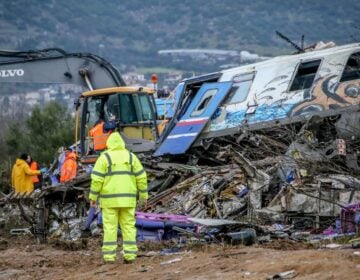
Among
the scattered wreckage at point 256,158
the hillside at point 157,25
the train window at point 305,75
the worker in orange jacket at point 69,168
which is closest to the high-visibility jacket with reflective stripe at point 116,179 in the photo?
the scattered wreckage at point 256,158

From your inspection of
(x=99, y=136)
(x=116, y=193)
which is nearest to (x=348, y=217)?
(x=116, y=193)

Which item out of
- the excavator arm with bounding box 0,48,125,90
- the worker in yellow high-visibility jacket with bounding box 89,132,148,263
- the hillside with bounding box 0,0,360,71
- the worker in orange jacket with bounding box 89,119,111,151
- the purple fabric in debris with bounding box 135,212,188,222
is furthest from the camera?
the hillside with bounding box 0,0,360,71

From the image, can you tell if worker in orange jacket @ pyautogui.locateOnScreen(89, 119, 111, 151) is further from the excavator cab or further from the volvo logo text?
the volvo logo text

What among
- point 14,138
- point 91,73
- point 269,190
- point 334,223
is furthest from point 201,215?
point 14,138

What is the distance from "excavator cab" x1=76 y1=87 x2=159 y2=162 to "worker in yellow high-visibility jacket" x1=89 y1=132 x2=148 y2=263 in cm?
951

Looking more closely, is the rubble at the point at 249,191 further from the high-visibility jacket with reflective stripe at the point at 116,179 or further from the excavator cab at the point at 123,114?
the excavator cab at the point at 123,114

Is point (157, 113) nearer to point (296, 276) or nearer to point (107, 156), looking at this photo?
point (107, 156)

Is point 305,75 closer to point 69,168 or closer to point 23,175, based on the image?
point 69,168

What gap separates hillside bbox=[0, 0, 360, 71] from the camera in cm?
13100

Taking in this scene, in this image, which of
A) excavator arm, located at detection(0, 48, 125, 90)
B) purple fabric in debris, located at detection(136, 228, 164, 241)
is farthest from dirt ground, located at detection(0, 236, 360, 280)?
excavator arm, located at detection(0, 48, 125, 90)

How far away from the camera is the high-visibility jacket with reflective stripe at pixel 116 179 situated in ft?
45.6

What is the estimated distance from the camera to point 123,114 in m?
24.1

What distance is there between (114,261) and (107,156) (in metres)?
1.39

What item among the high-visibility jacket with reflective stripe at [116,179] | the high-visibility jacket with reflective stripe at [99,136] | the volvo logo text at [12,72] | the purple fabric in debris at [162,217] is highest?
the volvo logo text at [12,72]
